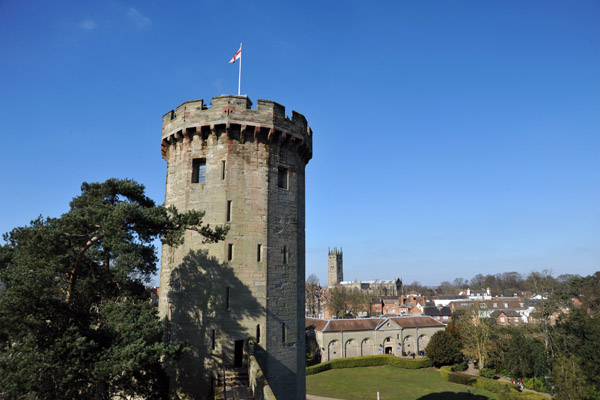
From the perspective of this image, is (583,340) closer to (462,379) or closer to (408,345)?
(462,379)

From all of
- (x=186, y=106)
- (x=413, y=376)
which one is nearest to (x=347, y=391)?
(x=413, y=376)

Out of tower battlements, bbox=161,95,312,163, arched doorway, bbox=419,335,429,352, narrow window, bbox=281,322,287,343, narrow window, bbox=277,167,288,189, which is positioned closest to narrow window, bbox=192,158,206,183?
tower battlements, bbox=161,95,312,163

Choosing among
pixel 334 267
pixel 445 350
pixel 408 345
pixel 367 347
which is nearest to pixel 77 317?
pixel 367 347

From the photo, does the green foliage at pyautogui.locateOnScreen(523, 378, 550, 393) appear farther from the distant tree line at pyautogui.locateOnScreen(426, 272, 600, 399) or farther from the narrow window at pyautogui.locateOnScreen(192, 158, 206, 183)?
the narrow window at pyautogui.locateOnScreen(192, 158, 206, 183)

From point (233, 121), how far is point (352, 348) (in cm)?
4556

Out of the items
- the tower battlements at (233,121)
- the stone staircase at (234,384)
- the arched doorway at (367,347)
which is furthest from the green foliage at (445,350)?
the tower battlements at (233,121)

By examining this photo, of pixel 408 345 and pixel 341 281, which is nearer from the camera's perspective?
pixel 408 345

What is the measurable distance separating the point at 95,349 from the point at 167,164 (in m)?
9.76

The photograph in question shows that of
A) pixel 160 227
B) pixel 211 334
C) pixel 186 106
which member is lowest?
pixel 211 334

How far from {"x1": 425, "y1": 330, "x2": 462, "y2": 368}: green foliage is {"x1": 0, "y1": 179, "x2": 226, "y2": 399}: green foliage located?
44899 millimetres

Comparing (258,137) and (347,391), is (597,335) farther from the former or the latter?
(258,137)

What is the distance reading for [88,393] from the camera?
11.5 meters

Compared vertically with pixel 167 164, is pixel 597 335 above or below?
below

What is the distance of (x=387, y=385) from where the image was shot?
41.1 m
